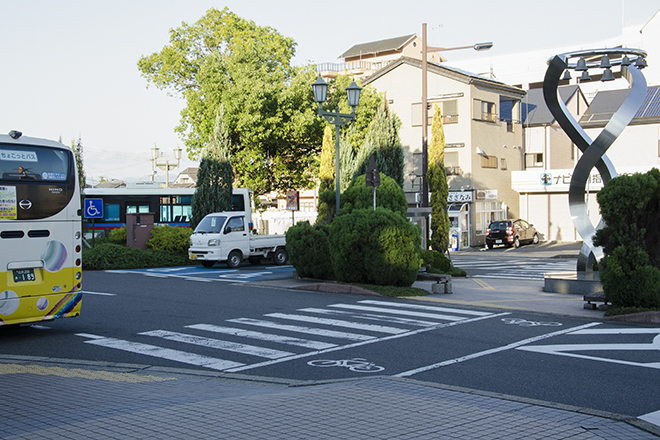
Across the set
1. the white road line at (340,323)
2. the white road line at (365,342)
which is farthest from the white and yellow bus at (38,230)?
the white road line at (340,323)

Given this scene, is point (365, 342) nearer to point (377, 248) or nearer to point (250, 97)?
point (377, 248)

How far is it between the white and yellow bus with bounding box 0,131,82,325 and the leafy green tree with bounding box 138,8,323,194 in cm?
2387

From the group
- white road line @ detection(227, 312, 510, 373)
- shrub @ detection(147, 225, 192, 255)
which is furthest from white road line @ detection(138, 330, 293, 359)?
shrub @ detection(147, 225, 192, 255)

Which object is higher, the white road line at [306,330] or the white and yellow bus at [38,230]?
the white and yellow bus at [38,230]

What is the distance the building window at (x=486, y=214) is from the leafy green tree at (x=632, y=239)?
30.7 metres

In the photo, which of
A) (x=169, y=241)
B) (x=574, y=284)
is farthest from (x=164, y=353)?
(x=169, y=241)

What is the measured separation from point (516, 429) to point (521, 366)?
3196 mm

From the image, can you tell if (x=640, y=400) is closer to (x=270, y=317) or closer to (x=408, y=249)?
(x=270, y=317)

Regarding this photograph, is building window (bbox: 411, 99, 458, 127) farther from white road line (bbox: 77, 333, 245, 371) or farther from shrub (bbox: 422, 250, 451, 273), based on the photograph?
white road line (bbox: 77, 333, 245, 371)

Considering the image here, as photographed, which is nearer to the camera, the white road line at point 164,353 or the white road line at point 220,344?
the white road line at point 164,353

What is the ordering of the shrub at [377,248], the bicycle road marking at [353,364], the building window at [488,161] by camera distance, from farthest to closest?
the building window at [488,161] → the shrub at [377,248] → the bicycle road marking at [353,364]

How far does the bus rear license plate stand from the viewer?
10.2 m

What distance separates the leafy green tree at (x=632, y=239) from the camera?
1208cm

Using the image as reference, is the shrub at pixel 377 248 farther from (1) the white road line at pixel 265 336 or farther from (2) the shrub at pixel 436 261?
(1) the white road line at pixel 265 336
